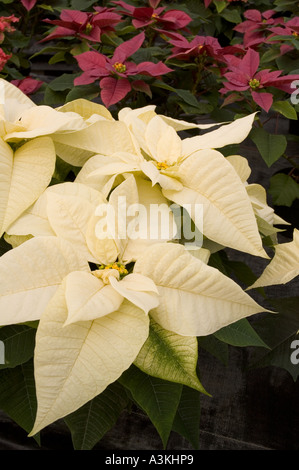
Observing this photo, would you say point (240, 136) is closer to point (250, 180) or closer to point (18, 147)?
point (18, 147)

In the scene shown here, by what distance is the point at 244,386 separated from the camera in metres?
0.85

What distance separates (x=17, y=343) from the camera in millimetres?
446

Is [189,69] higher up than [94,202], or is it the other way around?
[94,202]

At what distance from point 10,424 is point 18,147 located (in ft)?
1.55

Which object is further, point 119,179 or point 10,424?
point 10,424

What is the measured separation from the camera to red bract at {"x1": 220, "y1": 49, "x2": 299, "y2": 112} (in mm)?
799

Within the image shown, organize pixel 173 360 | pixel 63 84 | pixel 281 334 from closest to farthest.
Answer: pixel 173 360 < pixel 281 334 < pixel 63 84

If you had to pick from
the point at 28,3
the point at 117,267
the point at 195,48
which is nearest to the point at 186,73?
the point at 195,48

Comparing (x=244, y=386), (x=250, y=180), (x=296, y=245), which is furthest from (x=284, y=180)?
(x=296, y=245)

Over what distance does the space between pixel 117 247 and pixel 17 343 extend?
5.2 inches

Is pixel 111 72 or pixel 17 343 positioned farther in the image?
pixel 111 72

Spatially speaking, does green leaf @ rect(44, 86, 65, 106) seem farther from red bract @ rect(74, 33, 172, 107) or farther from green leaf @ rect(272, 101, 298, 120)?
green leaf @ rect(272, 101, 298, 120)

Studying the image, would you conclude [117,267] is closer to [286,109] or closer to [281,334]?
[281,334]

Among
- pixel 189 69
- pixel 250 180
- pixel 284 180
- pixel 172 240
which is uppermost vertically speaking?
pixel 172 240
